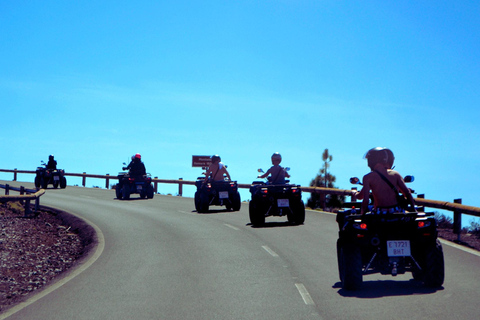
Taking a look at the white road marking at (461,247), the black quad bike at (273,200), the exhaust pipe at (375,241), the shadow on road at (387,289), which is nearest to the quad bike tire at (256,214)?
the black quad bike at (273,200)

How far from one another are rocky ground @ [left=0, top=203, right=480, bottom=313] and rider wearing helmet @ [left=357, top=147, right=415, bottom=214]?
5200 mm

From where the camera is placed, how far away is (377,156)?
8.16 meters

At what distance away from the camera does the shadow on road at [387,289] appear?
7.83 meters

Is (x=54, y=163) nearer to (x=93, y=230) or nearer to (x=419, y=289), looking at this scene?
(x=93, y=230)

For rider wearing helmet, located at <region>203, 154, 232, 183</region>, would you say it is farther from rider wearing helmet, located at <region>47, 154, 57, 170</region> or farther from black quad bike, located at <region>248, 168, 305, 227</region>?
rider wearing helmet, located at <region>47, 154, 57, 170</region>

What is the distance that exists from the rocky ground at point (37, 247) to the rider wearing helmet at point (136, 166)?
322 inches

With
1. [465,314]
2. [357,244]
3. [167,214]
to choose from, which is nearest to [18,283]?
[357,244]

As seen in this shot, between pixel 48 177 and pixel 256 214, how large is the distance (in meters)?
25.4

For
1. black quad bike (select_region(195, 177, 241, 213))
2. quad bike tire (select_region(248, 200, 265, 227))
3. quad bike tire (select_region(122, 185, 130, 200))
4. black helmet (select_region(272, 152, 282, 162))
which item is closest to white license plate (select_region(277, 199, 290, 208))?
quad bike tire (select_region(248, 200, 265, 227))

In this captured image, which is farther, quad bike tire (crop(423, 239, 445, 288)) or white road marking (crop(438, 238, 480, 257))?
white road marking (crop(438, 238, 480, 257))

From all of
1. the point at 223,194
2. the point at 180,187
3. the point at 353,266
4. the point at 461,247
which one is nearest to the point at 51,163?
the point at 180,187

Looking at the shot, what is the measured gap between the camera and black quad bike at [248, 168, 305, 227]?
16.7 metres

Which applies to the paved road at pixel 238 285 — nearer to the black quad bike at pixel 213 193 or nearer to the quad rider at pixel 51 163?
the black quad bike at pixel 213 193

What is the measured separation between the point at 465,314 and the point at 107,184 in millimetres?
38332
